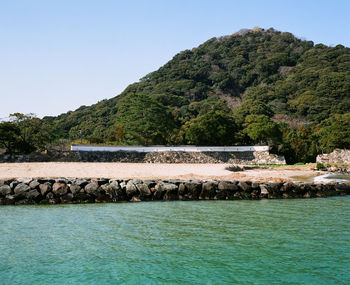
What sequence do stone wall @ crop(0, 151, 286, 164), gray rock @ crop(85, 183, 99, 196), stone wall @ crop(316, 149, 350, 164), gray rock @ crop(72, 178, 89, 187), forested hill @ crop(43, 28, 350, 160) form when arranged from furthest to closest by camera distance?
forested hill @ crop(43, 28, 350, 160)
stone wall @ crop(316, 149, 350, 164)
stone wall @ crop(0, 151, 286, 164)
gray rock @ crop(72, 178, 89, 187)
gray rock @ crop(85, 183, 99, 196)

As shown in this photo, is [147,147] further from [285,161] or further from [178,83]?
[178,83]

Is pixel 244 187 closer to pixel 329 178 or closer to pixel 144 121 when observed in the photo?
pixel 329 178

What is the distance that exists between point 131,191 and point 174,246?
7.24 m

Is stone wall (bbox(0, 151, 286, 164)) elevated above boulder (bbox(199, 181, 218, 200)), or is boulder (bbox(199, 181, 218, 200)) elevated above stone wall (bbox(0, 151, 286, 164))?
stone wall (bbox(0, 151, 286, 164))

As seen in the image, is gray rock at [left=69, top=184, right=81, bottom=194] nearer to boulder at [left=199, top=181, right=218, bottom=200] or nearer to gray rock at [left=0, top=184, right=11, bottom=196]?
gray rock at [left=0, top=184, right=11, bottom=196]

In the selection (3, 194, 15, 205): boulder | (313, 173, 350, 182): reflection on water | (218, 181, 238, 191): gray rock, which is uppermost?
(218, 181, 238, 191): gray rock

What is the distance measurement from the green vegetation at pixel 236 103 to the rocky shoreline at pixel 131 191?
71.8 feet

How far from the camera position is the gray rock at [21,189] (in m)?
14.0

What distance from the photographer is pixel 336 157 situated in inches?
1852

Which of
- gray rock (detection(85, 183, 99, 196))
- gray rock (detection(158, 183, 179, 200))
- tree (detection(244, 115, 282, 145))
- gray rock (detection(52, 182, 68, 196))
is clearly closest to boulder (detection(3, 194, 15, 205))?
gray rock (detection(52, 182, 68, 196))

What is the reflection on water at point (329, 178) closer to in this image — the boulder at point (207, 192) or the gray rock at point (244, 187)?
the gray rock at point (244, 187)

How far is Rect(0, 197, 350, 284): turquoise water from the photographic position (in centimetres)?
614

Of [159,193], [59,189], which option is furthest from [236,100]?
[59,189]

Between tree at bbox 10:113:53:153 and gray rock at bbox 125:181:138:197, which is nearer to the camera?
gray rock at bbox 125:181:138:197
